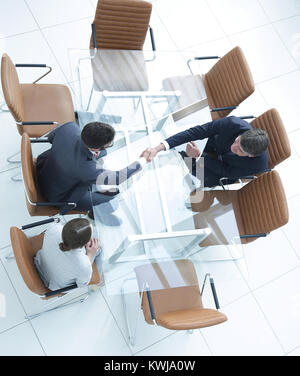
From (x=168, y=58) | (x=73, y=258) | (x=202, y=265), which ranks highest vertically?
(x=168, y=58)

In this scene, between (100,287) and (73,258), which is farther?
(100,287)

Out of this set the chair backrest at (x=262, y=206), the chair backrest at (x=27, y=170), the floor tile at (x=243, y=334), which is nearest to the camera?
the chair backrest at (x=27, y=170)

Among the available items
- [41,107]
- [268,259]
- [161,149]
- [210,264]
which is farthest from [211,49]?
[210,264]

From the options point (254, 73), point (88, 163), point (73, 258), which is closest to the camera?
point (73, 258)

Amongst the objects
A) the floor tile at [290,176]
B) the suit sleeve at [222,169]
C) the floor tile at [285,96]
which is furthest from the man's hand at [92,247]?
the floor tile at [285,96]

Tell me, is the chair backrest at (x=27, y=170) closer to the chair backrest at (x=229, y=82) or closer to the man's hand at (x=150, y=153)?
the man's hand at (x=150, y=153)

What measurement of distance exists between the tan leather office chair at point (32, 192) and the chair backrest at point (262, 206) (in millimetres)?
1136

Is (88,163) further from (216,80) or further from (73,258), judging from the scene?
(216,80)

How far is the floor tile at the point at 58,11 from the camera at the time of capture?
3.63 meters

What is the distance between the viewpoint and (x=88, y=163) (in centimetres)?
229

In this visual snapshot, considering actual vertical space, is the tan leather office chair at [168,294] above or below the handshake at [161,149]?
below
